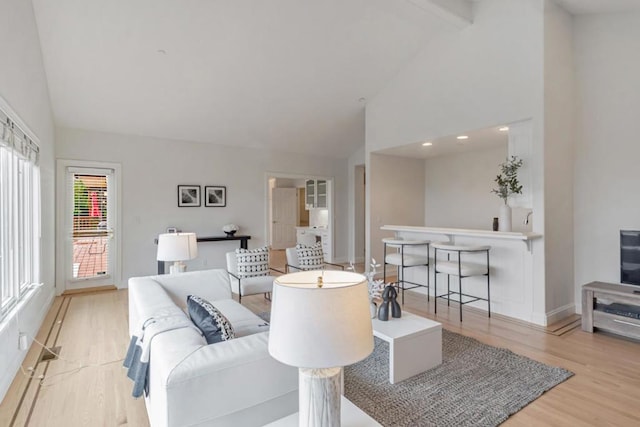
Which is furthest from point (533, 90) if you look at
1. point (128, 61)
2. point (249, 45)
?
point (128, 61)

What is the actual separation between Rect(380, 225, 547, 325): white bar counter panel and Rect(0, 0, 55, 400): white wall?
4.61 m

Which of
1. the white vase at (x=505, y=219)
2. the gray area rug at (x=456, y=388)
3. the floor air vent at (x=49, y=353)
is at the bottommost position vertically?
the floor air vent at (x=49, y=353)

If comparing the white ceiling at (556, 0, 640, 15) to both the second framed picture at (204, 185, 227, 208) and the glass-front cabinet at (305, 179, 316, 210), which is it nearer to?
the second framed picture at (204, 185, 227, 208)

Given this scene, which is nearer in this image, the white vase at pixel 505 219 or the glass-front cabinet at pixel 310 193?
the white vase at pixel 505 219

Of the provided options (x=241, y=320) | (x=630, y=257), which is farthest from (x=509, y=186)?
(x=241, y=320)

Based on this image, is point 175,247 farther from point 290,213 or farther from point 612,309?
point 290,213

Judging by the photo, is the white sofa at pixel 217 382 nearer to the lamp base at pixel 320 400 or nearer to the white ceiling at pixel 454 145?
the lamp base at pixel 320 400

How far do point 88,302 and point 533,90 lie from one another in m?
6.43

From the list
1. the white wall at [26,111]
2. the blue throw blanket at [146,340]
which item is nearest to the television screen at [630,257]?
the blue throw blanket at [146,340]

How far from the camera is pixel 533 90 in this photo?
153 inches

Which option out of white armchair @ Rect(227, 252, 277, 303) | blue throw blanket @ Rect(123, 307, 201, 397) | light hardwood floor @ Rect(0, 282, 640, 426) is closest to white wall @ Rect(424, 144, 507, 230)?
light hardwood floor @ Rect(0, 282, 640, 426)

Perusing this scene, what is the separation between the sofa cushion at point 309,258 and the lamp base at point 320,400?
12.0ft

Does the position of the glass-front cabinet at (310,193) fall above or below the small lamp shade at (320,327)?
above

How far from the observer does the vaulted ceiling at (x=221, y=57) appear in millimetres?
3786
